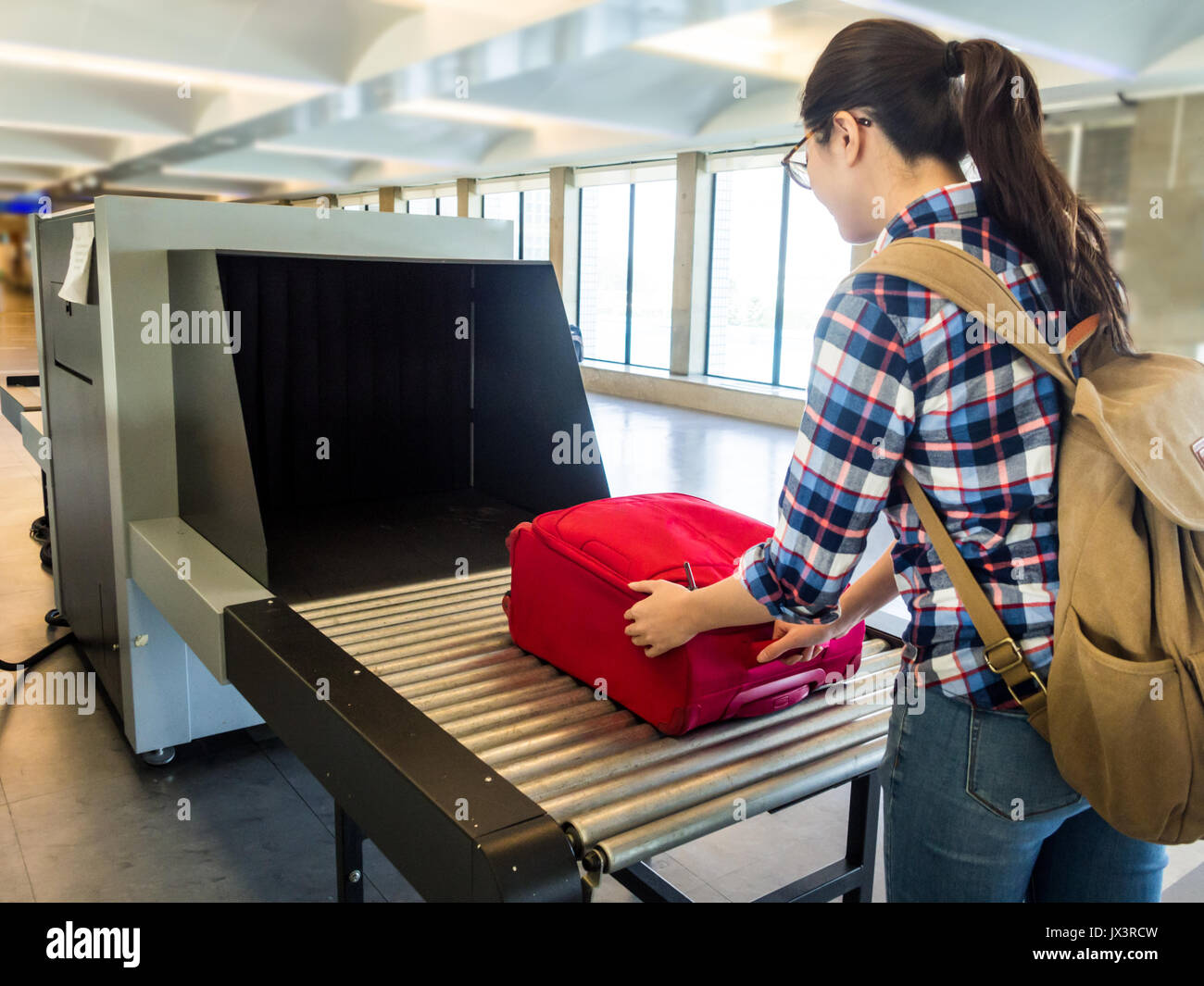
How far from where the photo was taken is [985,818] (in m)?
1.10

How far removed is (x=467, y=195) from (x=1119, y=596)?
1765 centimetres

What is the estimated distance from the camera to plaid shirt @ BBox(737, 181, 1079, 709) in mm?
1045

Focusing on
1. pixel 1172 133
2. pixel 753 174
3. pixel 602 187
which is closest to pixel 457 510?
pixel 1172 133

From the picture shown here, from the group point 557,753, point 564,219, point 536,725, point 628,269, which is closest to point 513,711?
point 536,725

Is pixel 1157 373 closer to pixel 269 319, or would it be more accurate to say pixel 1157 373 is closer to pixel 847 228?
pixel 847 228

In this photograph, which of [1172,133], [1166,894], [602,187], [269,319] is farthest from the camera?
[602,187]

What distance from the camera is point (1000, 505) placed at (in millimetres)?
1060

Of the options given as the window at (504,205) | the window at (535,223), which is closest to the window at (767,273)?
the window at (535,223)

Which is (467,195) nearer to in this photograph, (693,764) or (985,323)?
(693,764)

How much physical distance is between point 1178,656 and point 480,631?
4.61ft

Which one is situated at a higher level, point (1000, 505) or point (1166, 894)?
point (1000, 505)

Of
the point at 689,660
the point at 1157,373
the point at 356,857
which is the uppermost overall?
the point at 1157,373

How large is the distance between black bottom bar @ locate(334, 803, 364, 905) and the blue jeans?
103 centimetres

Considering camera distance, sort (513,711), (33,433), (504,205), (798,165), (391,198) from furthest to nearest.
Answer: (391,198), (504,205), (33,433), (513,711), (798,165)
